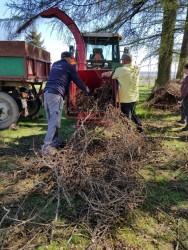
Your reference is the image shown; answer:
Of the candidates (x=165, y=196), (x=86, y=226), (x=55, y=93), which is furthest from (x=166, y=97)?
(x=86, y=226)

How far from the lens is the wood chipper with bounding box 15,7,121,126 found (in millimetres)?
6046

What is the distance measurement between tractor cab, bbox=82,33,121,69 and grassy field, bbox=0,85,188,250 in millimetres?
3727

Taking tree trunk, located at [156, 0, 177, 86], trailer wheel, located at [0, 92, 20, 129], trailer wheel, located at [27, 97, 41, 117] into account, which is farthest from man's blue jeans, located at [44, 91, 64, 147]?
tree trunk, located at [156, 0, 177, 86]

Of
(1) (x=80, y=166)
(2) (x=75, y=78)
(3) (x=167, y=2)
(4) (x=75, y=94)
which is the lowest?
(1) (x=80, y=166)

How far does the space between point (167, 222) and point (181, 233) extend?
0.66 ft

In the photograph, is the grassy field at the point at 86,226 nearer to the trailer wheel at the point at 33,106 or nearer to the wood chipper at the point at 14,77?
the wood chipper at the point at 14,77

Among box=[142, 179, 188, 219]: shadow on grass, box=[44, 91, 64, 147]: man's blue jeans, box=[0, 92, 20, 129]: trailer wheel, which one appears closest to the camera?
box=[142, 179, 188, 219]: shadow on grass

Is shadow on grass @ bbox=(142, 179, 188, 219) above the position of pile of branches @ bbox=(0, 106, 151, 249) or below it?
below

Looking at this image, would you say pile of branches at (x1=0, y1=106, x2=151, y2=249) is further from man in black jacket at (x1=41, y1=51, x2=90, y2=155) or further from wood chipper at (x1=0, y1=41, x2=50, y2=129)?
wood chipper at (x1=0, y1=41, x2=50, y2=129)

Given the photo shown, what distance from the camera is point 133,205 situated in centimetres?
319

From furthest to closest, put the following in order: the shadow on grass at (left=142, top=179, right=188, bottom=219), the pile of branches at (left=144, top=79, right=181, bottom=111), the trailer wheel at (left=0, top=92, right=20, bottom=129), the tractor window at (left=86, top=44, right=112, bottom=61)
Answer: the pile of branches at (left=144, top=79, right=181, bottom=111) → the tractor window at (left=86, top=44, right=112, bottom=61) → the trailer wheel at (left=0, top=92, right=20, bottom=129) → the shadow on grass at (left=142, top=179, right=188, bottom=219)

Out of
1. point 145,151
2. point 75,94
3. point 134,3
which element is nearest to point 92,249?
point 145,151

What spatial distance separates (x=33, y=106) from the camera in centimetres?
828

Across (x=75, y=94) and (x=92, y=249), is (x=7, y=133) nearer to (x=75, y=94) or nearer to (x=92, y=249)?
(x=75, y=94)
